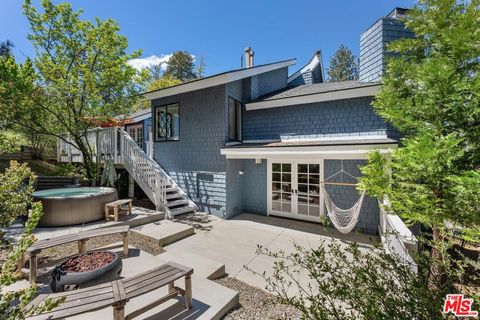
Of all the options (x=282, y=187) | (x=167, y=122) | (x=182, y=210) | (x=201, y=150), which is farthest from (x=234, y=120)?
(x=182, y=210)

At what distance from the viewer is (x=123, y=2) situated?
856 cm

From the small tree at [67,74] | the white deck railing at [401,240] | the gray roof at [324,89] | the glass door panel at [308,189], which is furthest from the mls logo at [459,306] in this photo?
the small tree at [67,74]

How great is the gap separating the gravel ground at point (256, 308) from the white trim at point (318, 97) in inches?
242

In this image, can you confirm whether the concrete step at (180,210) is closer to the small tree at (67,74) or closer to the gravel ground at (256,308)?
the gravel ground at (256,308)

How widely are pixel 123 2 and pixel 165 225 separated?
885 cm

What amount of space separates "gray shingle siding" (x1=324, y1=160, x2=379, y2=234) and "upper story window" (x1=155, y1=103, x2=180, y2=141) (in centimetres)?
633

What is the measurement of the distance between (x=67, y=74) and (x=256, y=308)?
10161mm

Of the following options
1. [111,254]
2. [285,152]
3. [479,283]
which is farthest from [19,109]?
[479,283]

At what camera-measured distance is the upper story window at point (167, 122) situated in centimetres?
946

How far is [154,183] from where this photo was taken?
8172 millimetres

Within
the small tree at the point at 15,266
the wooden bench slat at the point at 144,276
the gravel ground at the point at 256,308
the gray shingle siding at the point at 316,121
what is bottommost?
the gravel ground at the point at 256,308

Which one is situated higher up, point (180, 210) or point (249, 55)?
point (249, 55)

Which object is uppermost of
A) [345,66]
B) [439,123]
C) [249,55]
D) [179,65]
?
[179,65]

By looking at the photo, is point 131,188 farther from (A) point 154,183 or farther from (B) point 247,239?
(B) point 247,239
